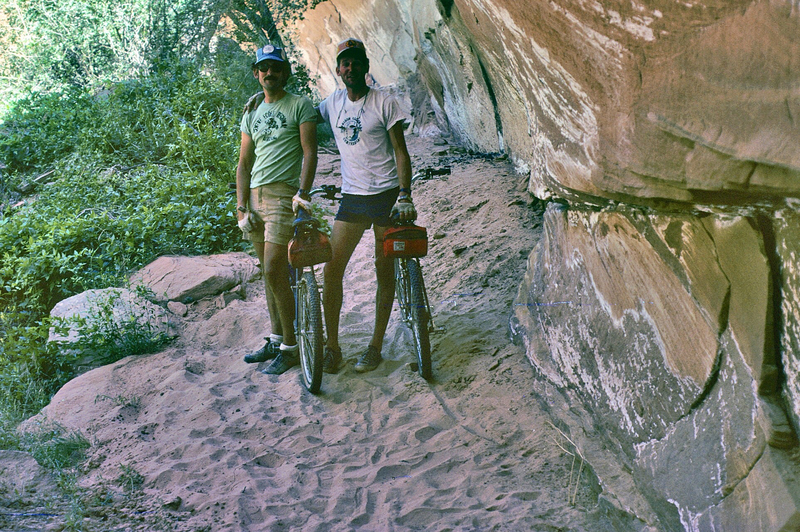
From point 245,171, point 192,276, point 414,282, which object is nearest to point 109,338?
point 192,276

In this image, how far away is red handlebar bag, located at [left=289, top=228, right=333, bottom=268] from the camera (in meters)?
4.04

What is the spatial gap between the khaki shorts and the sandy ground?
975 millimetres

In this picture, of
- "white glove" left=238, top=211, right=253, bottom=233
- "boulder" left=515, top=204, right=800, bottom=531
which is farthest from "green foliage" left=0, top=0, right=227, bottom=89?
"boulder" left=515, top=204, right=800, bottom=531

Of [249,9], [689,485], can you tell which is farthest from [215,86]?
[689,485]

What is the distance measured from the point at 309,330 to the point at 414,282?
2.43 ft

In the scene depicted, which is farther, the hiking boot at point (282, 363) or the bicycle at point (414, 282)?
the hiking boot at point (282, 363)

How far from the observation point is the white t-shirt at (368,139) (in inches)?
158

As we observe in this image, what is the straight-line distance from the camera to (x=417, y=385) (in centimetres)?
409

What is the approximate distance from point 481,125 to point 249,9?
5296 mm

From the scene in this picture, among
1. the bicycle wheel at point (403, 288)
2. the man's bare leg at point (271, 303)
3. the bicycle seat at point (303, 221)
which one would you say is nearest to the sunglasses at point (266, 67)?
the bicycle seat at point (303, 221)

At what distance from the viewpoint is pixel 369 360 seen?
Result: 439 cm

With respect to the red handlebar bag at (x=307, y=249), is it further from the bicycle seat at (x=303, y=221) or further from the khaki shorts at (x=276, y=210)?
the khaki shorts at (x=276, y=210)

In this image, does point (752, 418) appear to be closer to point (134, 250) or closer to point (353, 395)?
point (353, 395)

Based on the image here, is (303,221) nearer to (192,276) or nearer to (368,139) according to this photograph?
(368,139)
